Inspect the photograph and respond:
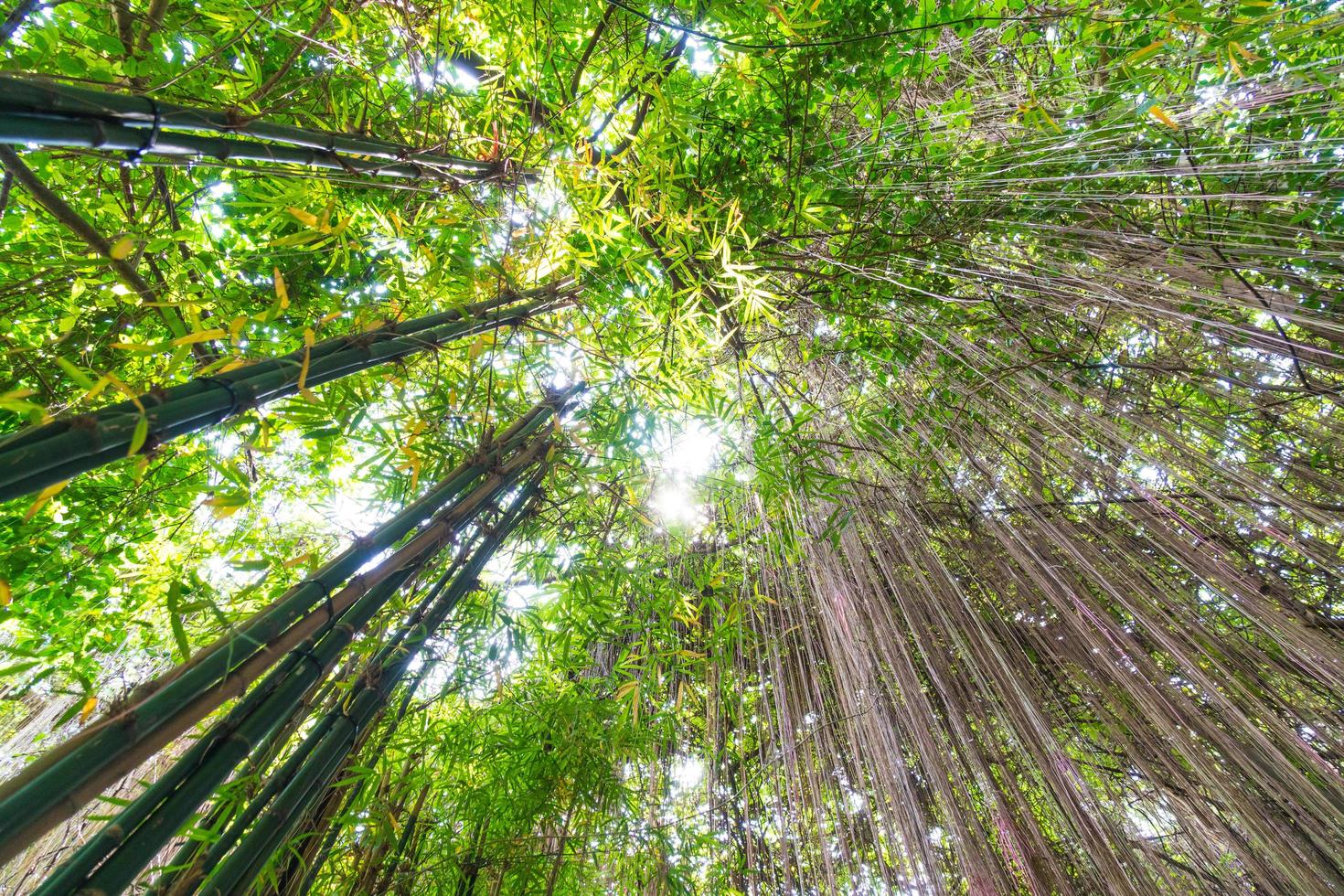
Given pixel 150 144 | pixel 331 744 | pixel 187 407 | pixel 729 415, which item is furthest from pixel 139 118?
pixel 729 415

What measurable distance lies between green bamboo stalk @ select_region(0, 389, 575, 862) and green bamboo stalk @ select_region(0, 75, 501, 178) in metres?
0.40

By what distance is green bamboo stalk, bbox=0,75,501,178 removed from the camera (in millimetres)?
380

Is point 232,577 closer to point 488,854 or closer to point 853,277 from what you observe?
point 488,854

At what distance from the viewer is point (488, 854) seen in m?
1.23

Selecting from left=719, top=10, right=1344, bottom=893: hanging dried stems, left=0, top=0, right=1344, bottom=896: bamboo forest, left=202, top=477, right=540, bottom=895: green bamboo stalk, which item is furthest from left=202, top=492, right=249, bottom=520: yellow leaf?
left=719, top=10, right=1344, bottom=893: hanging dried stems

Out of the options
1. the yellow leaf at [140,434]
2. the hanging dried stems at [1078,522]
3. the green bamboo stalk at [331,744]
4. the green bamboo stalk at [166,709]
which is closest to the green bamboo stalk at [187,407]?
the yellow leaf at [140,434]

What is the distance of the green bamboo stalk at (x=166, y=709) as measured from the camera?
1.02ft

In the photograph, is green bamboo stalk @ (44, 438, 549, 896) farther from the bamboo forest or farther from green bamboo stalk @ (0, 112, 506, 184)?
green bamboo stalk @ (0, 112, 506, 184)

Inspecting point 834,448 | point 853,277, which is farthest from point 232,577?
point 853,277

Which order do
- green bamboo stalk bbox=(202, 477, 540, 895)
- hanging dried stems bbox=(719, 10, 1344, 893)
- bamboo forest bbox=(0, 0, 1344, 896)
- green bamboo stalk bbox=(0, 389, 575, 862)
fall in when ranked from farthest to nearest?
hanging dried stems bbox=(719, 10, 1344, 893) < bamboo forest bbox=(0, 0, 1344, 896) < green bamboo stalk bbox=(202, 477, 540, 895) < green bamboo stalk bbox=(0, 389, 575, 862)

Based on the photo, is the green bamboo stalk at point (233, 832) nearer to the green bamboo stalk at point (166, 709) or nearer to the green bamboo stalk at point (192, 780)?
the green bamboo stalk at point (192, 780)

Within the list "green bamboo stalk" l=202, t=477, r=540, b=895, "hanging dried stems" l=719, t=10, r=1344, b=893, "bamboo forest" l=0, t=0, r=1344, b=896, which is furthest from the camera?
"hanging dried stems" l=719, t=10, r=1344, b=893

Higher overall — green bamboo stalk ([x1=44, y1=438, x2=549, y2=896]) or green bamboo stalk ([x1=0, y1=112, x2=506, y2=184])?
green bamboo stalk ([x1=0, y1=112, x2=506, y2=184])

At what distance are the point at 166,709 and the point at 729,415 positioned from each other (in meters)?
1.16
